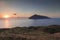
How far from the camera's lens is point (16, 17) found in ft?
6.48

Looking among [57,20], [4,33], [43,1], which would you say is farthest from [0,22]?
[57,20]

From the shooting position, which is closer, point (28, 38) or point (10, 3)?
point (28, 38)

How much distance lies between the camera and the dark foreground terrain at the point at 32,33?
6.07 feet

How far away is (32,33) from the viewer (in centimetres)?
189

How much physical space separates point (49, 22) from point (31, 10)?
33 cm

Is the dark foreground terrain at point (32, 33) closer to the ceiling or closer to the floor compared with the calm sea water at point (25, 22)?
closer to the floor

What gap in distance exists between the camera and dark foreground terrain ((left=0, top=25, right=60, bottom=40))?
185 centimetres

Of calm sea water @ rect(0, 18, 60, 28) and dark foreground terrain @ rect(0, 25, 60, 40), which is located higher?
calm sea water @ rect(0, 18, 60, 28)

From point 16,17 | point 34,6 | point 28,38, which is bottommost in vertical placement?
point 28,38

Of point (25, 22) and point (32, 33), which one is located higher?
point (25, 22)

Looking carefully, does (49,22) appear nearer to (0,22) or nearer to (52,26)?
(52,26)

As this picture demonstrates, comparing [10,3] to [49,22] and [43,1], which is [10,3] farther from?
[49,22]

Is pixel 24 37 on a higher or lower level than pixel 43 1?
lower

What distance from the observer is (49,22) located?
1.94 meters
